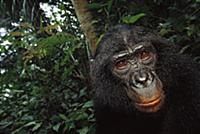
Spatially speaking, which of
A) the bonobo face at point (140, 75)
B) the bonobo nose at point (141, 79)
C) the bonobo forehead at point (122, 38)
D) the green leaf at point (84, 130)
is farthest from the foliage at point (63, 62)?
the bonobo nose at point (141, 79)

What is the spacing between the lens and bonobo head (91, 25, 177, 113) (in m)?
3.52

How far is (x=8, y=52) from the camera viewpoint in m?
5.59

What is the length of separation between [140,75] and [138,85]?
0.23 ft

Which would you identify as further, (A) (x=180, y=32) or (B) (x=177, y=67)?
(A) (x=180, y=32)

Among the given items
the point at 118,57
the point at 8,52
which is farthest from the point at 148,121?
the point at 8,52

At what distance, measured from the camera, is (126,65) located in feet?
11.9

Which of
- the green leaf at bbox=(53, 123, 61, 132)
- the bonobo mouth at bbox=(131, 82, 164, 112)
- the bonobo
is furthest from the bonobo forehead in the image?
the green leaf at bbox=(53, 123, 61, 132)

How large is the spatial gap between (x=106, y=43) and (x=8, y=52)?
6.76ft

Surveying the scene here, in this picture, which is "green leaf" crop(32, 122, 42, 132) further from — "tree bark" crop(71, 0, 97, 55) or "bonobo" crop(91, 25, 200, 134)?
"tree bark" crop(71, 0, 97, 55)

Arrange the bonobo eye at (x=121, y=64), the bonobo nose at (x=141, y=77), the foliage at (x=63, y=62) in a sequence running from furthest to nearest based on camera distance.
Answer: the foliage at (x=63, y=62) → the bonobo eye at (x=121, y=64) → the bonobo nose at (x=141, y=77)

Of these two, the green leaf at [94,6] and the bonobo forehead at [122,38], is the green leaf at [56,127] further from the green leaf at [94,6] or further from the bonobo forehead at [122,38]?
the green leaf at [94,6]

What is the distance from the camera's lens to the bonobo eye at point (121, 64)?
Result: 3.65 metres

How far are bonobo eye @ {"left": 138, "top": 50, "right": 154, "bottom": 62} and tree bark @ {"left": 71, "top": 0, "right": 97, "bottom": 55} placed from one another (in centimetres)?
91

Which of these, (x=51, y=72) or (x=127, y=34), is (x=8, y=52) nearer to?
(x=51, y=72)
